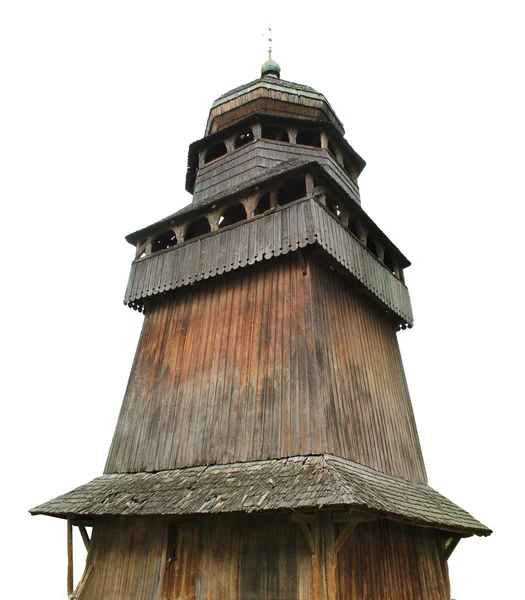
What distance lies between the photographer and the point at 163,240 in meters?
15.0

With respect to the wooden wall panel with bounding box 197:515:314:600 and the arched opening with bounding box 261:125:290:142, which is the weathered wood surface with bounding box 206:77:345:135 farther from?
the wooden wall panel with bounding box 197:515:314:600

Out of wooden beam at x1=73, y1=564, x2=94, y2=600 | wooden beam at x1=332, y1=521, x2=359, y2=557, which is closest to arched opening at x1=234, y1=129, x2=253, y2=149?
wooden beam at x1=332, y1=521, x2=359, y2=557

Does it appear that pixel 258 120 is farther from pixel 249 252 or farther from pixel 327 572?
pixel 327 572

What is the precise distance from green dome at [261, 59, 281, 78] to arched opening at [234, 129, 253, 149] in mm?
4215

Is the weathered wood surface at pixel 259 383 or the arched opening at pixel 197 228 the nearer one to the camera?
the weathered wood surface at pixel 259 383

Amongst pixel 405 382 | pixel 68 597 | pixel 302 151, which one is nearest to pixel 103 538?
pixel 68 597

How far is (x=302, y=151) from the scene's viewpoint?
50.1 feet

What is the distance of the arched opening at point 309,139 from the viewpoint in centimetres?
1661

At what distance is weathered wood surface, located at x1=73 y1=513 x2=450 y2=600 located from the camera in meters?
7.74

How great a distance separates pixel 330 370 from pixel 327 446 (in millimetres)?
1774

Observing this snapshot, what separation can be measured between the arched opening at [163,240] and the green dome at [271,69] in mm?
9278

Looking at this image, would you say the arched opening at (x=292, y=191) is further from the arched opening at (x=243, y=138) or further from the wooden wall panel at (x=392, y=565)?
the wooden wall panel at (x=392, y=565)

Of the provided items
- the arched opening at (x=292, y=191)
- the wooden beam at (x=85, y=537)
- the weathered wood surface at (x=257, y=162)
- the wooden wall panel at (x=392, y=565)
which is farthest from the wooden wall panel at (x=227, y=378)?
the weathered wood surface at (x=257, y=162)

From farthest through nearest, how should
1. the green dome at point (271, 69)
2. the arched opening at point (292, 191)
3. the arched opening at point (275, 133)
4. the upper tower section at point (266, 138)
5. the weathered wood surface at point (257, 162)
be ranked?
the green dome at point (271, 69), the arched opening at point (275, 133), the upper tower section at point (266, 138), the weathered wood surface at point (257, 162), the arched opening at point (292, 191)
